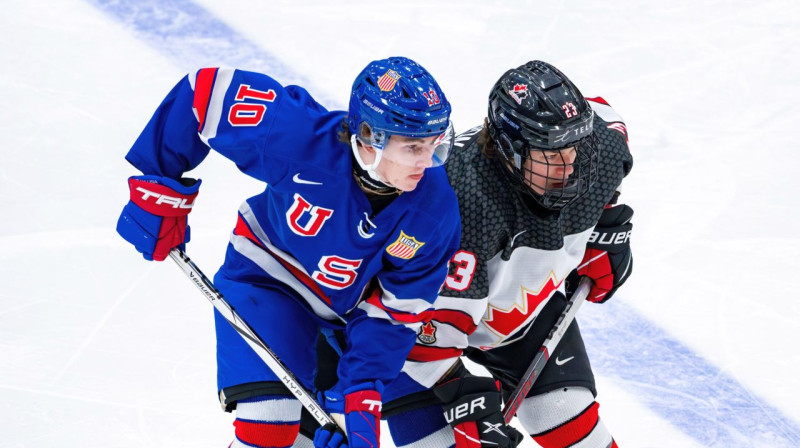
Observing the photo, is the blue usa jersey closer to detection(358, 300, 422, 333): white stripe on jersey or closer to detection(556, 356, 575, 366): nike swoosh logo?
detection(358, 300, 422, 333): white stripe on jersey

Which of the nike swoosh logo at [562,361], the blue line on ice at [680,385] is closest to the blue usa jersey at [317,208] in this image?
the nike swoosh logo at [562,361]

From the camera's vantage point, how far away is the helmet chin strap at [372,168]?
106 inches

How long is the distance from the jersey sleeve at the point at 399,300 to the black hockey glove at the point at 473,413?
25 cm

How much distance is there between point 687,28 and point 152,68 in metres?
2.73

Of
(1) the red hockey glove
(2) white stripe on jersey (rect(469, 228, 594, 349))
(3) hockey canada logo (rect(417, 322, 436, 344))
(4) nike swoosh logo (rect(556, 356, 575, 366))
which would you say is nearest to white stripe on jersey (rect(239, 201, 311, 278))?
(3) hockey canada logo (rect(417, 322, 436, 344))

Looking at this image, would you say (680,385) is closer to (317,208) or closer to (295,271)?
(295,271)

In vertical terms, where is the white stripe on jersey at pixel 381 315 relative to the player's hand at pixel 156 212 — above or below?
below

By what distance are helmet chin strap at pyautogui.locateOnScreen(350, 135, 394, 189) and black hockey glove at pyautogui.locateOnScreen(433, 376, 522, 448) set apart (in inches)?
27.5

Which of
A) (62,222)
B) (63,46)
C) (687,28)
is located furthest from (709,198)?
(63,46)

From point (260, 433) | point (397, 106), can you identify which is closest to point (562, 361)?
point (260, 433)

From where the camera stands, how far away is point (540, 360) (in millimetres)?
3270

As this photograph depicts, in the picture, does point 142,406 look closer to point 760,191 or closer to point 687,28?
point 760,191

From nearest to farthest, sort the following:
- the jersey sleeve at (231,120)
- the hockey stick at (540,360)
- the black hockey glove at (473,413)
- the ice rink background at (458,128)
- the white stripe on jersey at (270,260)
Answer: the jersey sleeve at (231,120) → the white stripe on jersey at (270,260) → the black hockey glove at (473,413) → the hockey stick at (540,360) → the ice rink background at (458,128)

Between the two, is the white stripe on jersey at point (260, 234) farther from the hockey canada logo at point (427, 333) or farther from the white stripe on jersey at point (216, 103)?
the hockey canada logo at point (427, 333)
